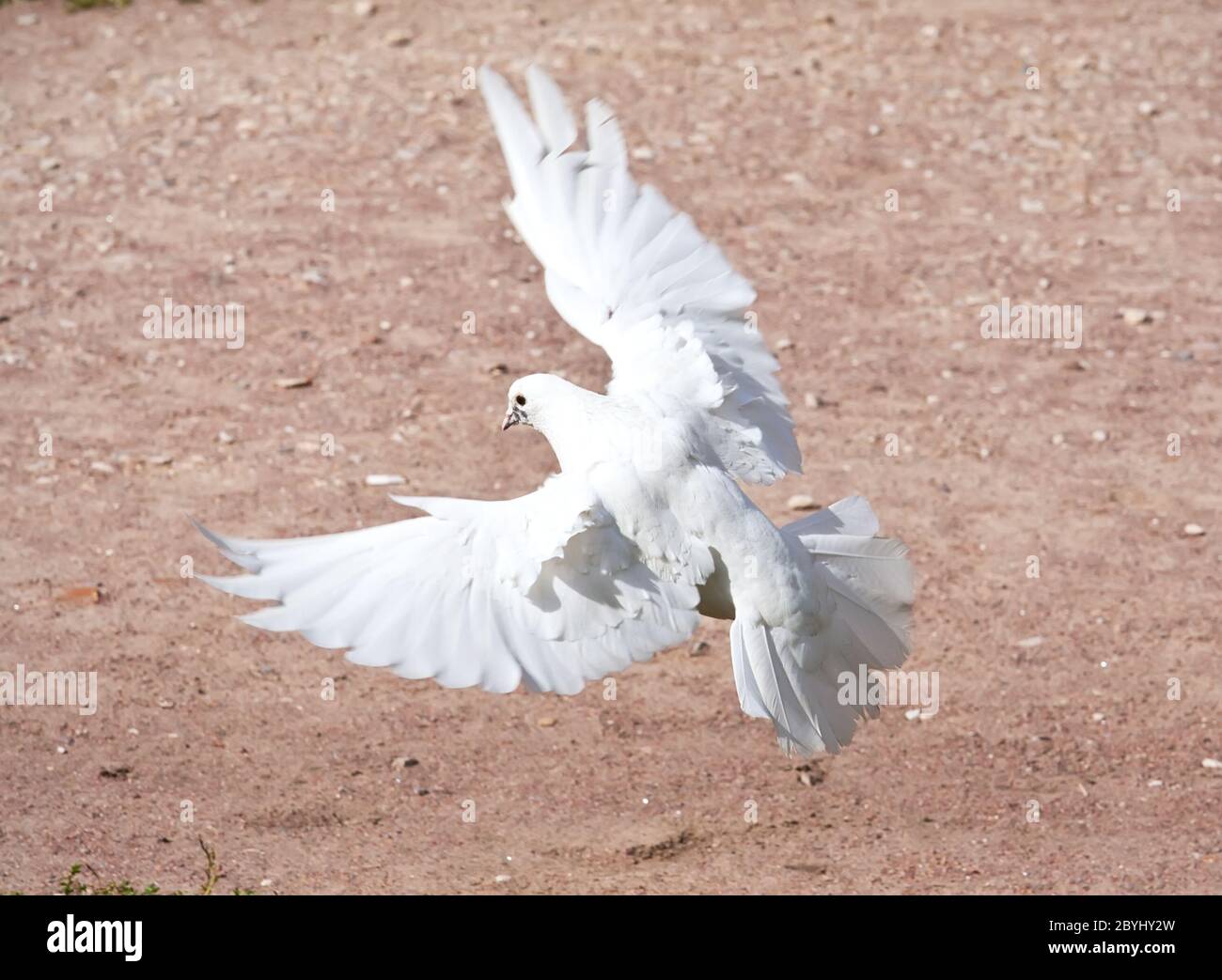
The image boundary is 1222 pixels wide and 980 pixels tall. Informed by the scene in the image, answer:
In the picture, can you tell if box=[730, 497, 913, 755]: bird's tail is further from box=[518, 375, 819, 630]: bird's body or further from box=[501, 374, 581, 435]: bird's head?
box=[501, 374, 581, 435]: bird's head

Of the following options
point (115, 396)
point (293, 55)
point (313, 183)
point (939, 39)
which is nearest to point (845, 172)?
point (939, 39)

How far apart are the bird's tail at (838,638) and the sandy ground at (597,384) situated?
2.77 feet

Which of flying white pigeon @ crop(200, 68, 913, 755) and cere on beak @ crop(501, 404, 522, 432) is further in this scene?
cere on beak @ crop(501, 404, 522, 432)

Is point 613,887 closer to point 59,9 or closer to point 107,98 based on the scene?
point 107,98

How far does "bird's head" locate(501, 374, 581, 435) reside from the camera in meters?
5.68

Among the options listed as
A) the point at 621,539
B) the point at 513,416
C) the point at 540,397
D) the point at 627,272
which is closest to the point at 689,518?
the point at 621,539

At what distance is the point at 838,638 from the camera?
5402 millimetres

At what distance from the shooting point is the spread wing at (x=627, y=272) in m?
5.89

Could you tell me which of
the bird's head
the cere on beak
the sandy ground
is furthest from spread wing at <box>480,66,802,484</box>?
the sandy ground

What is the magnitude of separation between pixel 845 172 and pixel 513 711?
566cm

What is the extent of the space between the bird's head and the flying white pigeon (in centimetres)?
1

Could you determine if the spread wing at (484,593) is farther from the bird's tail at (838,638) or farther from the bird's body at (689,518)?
the bird's tail at (838,638)

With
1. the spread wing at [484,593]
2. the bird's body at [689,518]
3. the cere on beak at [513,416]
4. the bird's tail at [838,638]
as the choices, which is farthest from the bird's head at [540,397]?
the bird's tail at [838,638]

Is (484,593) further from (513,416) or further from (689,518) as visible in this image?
(513,416)
